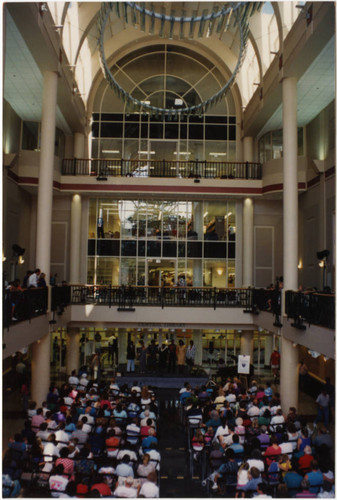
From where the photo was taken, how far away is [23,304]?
13461 millimetres

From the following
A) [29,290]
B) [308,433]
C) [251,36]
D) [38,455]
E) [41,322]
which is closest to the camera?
[38,455]

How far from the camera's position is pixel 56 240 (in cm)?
2470

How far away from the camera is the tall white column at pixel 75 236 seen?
78.0ft

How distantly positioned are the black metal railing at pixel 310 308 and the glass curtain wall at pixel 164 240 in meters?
9.71

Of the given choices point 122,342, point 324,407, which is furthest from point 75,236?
point 324,407

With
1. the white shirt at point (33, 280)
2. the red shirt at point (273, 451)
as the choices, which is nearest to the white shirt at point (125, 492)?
the red shirt at point (273, 451)

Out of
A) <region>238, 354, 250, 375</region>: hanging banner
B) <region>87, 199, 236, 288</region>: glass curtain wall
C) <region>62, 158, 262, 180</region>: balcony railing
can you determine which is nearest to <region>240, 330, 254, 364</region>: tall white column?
<region>87, 199, 236, 288</region>: glass curtain wall

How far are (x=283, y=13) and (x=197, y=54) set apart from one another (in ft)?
31.3

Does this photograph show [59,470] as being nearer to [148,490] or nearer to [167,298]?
[148,490]

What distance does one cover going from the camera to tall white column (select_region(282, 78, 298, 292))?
Result: 16.0m

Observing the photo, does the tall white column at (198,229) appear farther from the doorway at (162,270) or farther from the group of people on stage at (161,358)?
the group of people on stage at (161,358)

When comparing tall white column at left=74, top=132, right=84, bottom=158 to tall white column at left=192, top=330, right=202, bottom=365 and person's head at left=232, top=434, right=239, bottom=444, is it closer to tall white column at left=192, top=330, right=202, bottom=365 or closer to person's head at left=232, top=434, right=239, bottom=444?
tall white column at left=192, top=330, right=202, bottom=365

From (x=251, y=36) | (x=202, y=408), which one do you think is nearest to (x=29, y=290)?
(x=202, y=408)

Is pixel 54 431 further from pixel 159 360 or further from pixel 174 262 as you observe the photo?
pixel 174 262
